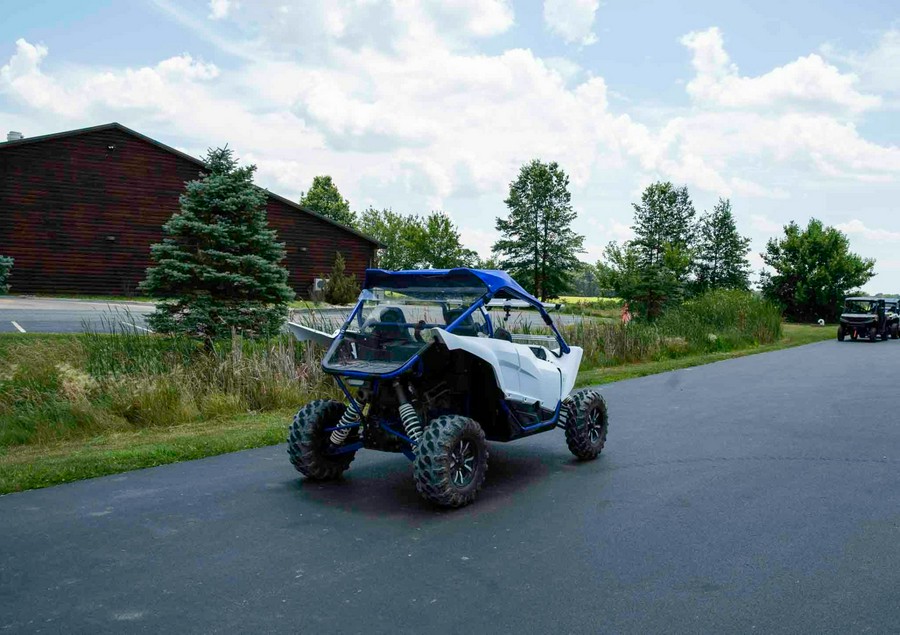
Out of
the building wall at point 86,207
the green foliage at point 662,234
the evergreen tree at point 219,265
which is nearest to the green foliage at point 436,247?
the green foliage at point 662,234

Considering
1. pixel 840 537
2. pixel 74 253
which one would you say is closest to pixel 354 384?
pixel 840 537

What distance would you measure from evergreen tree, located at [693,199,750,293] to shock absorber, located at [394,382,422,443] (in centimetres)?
6415

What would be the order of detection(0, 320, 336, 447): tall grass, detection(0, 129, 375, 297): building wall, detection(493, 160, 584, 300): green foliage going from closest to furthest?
detection(0, 320, 336, 447): tall grass
detection(0, 129, 375, 297): building wall
detection(493, 160, 584, 300): green foliage

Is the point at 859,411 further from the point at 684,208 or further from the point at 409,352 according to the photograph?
the point at 684,208

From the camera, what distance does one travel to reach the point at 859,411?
1202 centimetres

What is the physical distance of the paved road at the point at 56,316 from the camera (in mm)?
18438

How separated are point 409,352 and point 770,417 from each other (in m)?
6.89

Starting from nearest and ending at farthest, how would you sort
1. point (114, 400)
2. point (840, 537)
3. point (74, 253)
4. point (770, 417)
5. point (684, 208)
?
point (840, 537) < point (114, 400) < point (770, 417) < point (74, 253) < point (684, 208)

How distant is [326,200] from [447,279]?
77.0 m

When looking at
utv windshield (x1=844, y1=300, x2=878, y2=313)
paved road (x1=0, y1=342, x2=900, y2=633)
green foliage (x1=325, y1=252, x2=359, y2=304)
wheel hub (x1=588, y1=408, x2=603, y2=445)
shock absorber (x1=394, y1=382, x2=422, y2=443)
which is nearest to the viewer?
paved road (x1=0, y1=342, x2=900, y2=633)

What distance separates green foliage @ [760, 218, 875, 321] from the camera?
165ft

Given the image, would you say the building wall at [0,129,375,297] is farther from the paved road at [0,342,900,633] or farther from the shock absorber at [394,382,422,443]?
the shock absorber at [394,382,422,443]

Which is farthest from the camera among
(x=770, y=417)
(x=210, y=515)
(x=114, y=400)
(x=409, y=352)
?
(x=770, y=417)

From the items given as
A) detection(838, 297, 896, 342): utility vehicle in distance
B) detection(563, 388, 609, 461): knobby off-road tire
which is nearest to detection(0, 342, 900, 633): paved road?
detection(563, 388, 609, 461): knobby off-road tire
